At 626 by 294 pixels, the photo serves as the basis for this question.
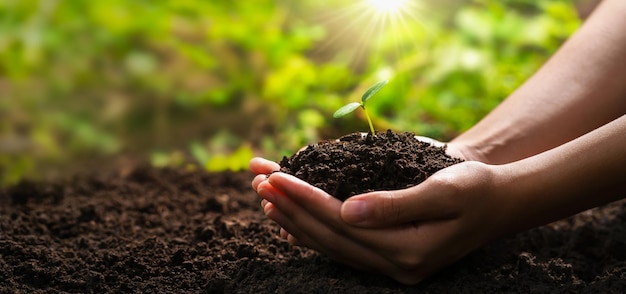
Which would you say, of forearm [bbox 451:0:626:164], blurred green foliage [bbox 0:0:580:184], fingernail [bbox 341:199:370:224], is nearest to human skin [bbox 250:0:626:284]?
fingernail [bbox 341:199:370:224]

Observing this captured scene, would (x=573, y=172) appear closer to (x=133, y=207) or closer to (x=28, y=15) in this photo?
(x=133, y=207)

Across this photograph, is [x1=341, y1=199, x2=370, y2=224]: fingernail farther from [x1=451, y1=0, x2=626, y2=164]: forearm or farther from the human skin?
[x1=451, y1=0, x2=626, y2=164]: forearm

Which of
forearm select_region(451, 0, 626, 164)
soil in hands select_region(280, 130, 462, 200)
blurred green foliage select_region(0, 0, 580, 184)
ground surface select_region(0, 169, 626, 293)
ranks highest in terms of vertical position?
blurred green foliage select_region(0, 0, 580, 184)

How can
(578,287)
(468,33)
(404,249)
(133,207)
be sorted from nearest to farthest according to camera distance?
(404,249) < (578,287) < (133,207) < (468,33)

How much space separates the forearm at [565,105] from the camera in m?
1.93

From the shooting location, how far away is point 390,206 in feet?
4.30

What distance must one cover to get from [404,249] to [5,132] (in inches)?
126

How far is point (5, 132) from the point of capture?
3.90 meters

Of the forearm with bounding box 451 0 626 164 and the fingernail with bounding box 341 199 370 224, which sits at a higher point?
the forearm with bounding box 451 0 626 164

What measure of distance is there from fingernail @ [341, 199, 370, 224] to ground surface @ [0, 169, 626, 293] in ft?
0.66

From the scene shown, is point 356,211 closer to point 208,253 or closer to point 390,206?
point 390,206

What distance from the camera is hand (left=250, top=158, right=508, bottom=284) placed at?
132 cm

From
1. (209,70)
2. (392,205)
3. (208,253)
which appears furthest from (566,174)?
(209,70)

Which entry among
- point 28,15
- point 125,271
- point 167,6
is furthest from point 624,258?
point 28,15
